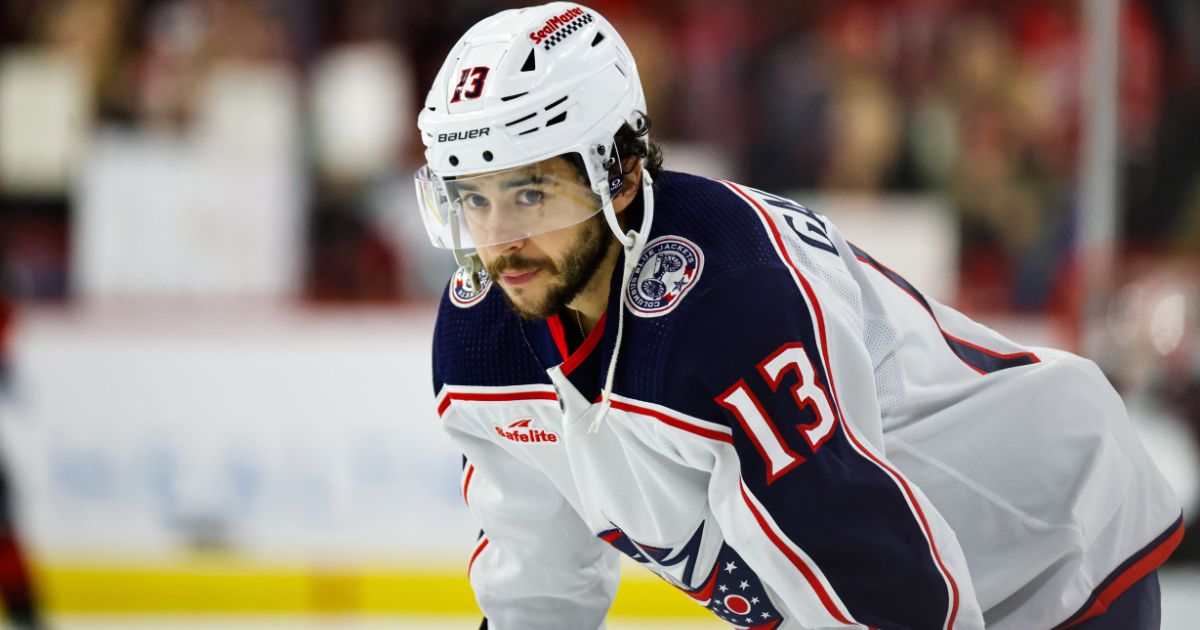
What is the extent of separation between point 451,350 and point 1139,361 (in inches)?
91.0

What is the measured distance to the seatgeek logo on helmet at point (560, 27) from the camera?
1538 mm

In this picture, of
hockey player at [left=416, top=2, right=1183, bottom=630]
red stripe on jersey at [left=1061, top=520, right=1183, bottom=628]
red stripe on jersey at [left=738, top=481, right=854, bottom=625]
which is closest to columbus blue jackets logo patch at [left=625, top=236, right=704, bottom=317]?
hockey player at [left=416, top=2, right=1183, bottom=630]

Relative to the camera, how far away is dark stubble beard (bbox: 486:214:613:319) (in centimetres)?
155

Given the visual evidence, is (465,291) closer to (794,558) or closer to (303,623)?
(794,558)

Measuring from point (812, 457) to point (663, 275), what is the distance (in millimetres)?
265

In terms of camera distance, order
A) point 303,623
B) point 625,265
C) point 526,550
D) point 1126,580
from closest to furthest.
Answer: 1. point 625,265
2. point 1126,580
3. point 526,550
4. point 303,623

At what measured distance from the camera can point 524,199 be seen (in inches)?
60.6

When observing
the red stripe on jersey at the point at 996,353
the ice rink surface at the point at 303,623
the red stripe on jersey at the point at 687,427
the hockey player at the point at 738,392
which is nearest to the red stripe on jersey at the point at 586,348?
the hockey player at the point at 738,392

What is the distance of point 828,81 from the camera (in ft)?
13.7

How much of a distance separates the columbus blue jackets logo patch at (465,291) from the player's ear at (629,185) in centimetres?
24

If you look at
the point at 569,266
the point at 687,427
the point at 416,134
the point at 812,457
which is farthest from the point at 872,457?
the point at 416,134

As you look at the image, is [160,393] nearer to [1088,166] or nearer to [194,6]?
[194,6]

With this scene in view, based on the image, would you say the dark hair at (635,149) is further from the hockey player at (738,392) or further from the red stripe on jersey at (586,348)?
the red stripe on jersey at (586,348)

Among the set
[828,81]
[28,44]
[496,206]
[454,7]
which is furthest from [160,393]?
[496,206]
